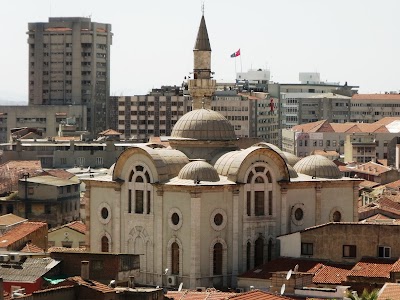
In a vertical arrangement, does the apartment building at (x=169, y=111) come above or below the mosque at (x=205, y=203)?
above

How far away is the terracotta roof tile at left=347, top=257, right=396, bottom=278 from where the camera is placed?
6056 cm

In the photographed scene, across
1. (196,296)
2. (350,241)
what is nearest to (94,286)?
(196,296)

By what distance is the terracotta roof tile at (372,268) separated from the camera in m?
60.6

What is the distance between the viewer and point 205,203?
219 feet

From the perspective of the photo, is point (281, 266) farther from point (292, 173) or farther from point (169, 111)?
point (169, 111)

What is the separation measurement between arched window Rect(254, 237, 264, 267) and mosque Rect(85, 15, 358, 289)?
1.8 inches

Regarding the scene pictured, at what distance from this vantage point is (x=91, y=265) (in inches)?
2290

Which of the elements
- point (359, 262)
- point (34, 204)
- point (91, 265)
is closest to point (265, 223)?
point (359, 262)

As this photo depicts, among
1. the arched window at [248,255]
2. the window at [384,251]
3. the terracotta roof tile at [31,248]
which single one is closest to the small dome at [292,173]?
the arched window at [248,255]

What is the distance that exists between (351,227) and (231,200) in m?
6.23

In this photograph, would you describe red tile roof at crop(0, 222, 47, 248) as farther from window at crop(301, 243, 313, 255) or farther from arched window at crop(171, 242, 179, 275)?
window at crop(301, 243, 313, 255)

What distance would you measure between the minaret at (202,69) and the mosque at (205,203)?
784cm

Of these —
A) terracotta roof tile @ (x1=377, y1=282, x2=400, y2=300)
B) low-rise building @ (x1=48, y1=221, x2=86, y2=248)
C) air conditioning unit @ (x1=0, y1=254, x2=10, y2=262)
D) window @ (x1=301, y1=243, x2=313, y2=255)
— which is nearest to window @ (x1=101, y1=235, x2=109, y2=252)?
window @ (x1=301, y1=243, x2=313, y2=255)

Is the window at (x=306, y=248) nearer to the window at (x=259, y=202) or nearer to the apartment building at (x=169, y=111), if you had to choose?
the window at (x=259, y=202)
